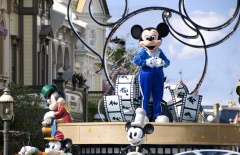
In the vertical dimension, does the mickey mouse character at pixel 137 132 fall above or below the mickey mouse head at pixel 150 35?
below

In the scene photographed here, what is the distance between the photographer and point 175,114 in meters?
21.8

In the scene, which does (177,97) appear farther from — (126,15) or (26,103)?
(26,103)

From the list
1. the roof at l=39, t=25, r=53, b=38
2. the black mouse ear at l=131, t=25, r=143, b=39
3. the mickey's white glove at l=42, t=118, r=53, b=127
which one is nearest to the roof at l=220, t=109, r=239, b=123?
the roof at l=39, t=25, r=53, b=38

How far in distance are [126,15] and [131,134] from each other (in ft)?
16.1

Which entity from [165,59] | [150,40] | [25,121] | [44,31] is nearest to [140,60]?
[150,40]

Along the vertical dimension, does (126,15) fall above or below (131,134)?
above

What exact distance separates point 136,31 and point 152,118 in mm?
1826

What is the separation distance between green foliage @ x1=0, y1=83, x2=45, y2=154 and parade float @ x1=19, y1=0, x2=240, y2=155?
984 centimetres

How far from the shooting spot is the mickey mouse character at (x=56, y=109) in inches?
875

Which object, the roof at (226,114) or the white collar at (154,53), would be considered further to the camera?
the roof at (226,114)

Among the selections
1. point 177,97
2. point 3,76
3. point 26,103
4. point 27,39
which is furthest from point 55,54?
point 177,97

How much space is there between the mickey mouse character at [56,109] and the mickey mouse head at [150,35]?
2.62m

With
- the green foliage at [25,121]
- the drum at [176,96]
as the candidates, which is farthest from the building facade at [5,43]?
the drum at [176,96]

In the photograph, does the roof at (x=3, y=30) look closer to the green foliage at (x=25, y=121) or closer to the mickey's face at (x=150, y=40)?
the green foliage at (x=25, y=121)
